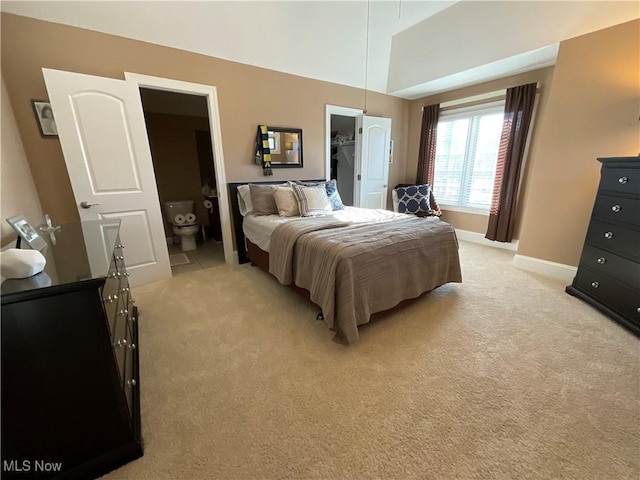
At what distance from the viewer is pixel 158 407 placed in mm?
1345

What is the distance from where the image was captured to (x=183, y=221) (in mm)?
3838

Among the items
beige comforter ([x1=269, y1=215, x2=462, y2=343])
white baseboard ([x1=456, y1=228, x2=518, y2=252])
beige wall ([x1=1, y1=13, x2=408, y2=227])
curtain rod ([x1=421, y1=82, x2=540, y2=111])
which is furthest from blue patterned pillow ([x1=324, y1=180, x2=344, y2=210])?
curtain rod ([x1=421, y1=82, x2=540, y2=111])

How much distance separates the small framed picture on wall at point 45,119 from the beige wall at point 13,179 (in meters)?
0.14

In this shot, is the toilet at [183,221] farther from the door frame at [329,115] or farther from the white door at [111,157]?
the door frame at [329,115]

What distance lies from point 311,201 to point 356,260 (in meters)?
1.35

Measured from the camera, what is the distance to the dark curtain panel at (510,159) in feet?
10.8

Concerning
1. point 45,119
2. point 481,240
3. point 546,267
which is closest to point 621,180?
point 546,267

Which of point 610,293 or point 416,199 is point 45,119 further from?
point 610,293

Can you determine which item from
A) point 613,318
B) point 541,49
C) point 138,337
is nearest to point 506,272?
point 613,318

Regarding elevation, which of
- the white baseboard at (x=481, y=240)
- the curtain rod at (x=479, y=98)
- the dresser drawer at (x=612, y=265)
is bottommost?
the white baseboard at (x=481, y=240)

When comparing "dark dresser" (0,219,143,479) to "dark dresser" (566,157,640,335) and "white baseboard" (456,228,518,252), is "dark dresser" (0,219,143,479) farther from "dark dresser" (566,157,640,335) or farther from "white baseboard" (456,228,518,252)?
"white baseboard" (456,228,518,252)

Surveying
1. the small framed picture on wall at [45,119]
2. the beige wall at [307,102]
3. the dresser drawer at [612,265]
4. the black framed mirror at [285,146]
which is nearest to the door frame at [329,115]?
the beige wall at [307,102]

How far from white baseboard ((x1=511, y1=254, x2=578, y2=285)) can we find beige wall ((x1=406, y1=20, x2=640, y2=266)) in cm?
5

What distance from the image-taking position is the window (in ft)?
12.4
